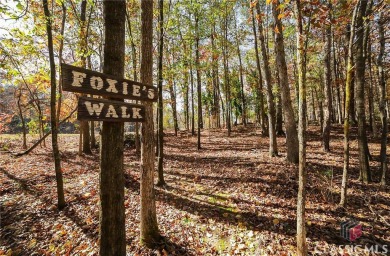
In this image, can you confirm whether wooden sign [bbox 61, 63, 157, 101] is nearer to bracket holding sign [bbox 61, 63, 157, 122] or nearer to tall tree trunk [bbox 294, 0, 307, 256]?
bracket holding sign [bbox 61, 63, 157, 122]

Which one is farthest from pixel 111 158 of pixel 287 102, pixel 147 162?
pixel 287 102

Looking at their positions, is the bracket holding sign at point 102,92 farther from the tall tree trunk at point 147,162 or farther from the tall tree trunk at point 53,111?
the tall tree trunk at point 53,111

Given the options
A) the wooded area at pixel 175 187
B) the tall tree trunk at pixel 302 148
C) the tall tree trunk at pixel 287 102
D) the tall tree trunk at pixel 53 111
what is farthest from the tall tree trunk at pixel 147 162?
the tall tree trunk at pixel 287 102

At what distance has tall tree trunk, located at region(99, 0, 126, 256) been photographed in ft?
10.1

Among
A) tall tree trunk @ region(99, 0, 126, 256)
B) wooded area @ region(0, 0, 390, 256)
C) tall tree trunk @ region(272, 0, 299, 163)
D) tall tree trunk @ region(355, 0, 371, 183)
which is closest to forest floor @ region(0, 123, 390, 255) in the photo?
wooded area @ region(0, 0, 390, 256)

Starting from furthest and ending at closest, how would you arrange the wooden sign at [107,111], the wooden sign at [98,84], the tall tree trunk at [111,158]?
the tall tree trunk at [111,158], the wooden sign at [107,111], the wooden sign at [98,84]

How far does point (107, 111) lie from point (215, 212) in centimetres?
430

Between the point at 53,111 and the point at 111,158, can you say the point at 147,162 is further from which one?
the point at 53,111

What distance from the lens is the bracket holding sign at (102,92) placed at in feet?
8.47

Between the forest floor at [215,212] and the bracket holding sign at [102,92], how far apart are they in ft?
10.8

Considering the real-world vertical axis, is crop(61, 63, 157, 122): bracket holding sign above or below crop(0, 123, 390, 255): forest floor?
above

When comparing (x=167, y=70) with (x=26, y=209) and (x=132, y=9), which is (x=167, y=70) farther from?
(x=26, y=209)

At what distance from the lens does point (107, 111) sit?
115 inches

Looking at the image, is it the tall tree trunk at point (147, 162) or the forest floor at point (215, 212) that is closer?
the forest floor at point (215, 212)
